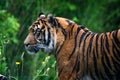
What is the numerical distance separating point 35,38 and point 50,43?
27 cm

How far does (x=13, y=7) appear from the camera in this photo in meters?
18.8

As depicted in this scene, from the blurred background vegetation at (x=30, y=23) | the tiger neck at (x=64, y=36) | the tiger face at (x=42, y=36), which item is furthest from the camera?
the blurred background vegetation at (x=30, y=23)

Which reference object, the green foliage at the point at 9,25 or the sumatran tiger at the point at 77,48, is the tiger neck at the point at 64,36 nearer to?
the sumatran tiger at the point at 77,48

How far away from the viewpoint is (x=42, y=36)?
37.6ft

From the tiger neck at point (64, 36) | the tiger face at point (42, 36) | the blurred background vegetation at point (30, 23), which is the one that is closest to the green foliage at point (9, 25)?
the blurred background vegetation at point (30, 23)

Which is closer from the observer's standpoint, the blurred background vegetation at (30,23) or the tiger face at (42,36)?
the tiger face at (42,36)

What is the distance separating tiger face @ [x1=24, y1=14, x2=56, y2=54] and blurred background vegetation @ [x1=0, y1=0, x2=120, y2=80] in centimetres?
22

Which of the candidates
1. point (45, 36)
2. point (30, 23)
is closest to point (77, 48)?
point (45, 36)

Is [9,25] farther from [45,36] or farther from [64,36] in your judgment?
[64,36]

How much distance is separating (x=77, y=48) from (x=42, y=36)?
0.68 meters

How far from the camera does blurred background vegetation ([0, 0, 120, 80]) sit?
470 inches

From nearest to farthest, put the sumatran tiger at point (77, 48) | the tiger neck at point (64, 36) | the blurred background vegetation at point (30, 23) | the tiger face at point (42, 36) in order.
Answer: the sumatran tiger at point (77, 48) → the tiger neck at point (64, 36) → the tiger face at point (42, 36) → the blurred background vegetation at point (30, 23)

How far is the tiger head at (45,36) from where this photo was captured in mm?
11297

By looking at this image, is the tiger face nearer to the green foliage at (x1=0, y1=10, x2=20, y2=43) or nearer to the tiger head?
the tiger head
